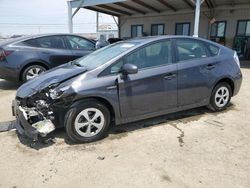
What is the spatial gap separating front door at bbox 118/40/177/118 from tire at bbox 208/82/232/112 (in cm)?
99

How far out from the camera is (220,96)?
4.69m

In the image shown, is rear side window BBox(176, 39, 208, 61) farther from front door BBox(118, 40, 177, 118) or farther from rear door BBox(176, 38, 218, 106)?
front door BBox(118, 40, 177, 118)

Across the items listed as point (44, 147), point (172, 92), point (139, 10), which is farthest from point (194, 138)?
point (139, 10)

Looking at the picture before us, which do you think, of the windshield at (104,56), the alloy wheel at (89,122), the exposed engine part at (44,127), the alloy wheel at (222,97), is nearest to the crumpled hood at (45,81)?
the windshield at (104,56)

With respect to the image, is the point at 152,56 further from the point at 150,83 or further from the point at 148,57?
the point at 150,83

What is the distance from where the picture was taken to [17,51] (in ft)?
20.8

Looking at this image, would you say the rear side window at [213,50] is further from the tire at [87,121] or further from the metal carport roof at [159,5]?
the metal carport roof at [159,5]

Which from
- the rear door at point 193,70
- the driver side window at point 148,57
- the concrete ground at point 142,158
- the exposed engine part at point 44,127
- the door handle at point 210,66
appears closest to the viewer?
the concrete ground at point 142,158

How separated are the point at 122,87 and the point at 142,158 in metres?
1.09

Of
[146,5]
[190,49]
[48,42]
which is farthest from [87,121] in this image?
[146,5]

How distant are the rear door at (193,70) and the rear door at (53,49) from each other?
3.80 metres

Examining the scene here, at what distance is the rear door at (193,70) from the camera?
4125mm

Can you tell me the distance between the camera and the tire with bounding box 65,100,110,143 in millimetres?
3346

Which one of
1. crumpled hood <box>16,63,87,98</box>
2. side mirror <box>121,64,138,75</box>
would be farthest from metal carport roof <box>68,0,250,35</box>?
side mirror <box>121,64,138,75</box>
